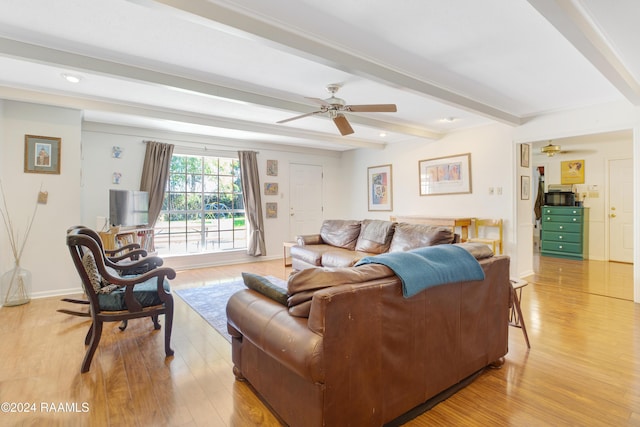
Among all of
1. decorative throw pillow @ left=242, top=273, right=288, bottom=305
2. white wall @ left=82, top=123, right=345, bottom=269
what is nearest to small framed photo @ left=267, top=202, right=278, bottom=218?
white wall @ left=82, top=123, right=345, bottom=269

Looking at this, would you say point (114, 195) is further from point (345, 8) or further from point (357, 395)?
point (357, 395)

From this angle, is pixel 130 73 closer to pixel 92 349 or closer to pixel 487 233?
pixel 92 349

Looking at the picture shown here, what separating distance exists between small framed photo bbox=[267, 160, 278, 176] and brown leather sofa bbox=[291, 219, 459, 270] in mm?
1949

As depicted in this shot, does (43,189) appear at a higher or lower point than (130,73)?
lower

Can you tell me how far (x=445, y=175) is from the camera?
5.79m

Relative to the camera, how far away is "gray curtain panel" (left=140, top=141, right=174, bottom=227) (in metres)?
5.28

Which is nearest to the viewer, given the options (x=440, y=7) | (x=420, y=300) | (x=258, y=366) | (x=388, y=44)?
(x=420, y=300)

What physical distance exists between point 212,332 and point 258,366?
129 cm

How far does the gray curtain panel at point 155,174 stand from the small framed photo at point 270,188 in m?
1.89

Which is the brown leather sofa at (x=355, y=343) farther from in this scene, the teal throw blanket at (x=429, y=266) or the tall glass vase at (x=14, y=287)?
the tall glass vase at (x=14, y=287)

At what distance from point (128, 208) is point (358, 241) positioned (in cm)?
330

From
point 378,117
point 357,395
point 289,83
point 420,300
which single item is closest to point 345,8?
point 289,83

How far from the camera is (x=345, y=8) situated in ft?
6.88

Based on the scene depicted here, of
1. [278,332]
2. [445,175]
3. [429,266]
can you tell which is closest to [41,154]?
[278,332]
